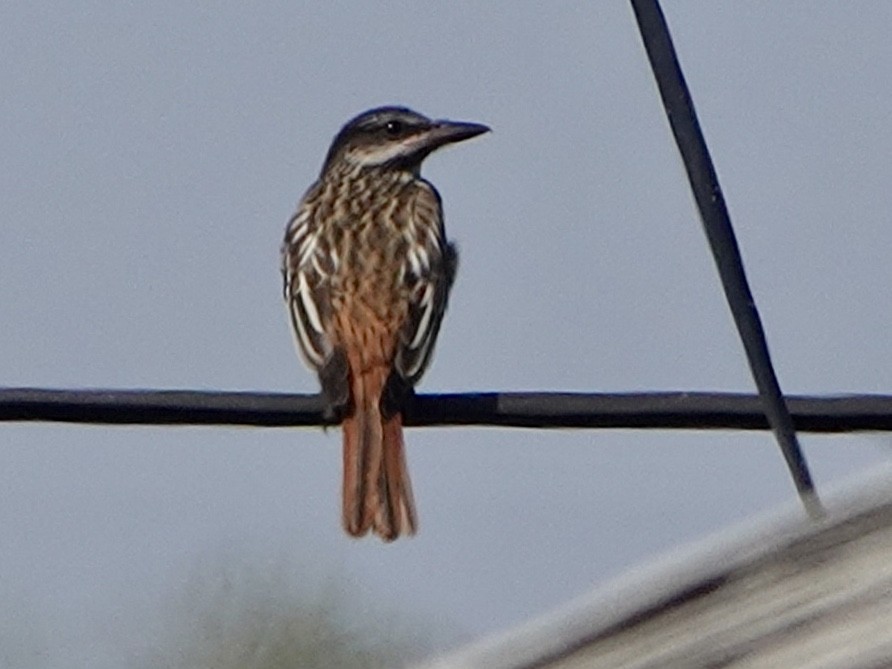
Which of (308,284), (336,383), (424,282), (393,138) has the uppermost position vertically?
(393,138)

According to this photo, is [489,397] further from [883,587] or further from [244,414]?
[883,587]

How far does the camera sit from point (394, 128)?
970 cm

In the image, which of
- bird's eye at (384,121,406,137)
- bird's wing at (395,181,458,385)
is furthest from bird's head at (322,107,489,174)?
bird's wing at (395,181,458,385)

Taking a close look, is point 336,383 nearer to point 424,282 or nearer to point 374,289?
point 374,289

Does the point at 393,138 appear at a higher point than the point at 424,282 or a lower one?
higher

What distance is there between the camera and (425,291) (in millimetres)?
7578

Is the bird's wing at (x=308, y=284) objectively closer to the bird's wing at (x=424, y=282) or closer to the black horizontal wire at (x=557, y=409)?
the bird's wing at (x=424, y=282)

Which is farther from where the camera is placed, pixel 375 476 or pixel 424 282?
pixel 424 282

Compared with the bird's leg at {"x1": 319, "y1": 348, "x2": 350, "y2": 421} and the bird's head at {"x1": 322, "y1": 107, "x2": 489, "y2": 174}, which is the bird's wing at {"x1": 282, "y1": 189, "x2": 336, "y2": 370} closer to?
the bird's leg at {"x1": 319, "y1": 348, "x2": 350, "y2": 421}

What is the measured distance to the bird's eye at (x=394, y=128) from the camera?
9.67 metres

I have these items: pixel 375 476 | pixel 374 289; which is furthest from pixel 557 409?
pixel 374 289

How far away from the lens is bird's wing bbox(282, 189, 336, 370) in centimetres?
726

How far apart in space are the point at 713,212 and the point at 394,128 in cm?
587

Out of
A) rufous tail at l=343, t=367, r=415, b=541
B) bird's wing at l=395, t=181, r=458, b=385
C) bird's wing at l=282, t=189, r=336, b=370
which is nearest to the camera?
rufous tail at l=343, t=367, r=415, b=541
